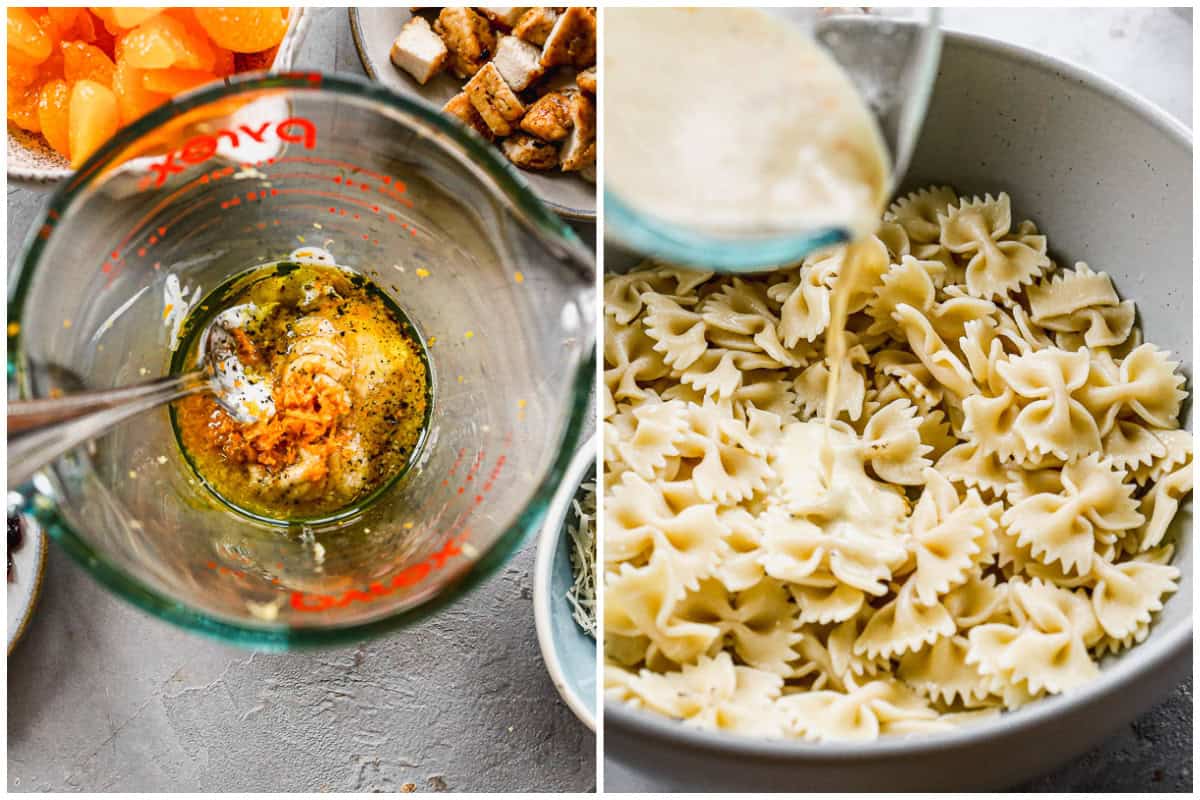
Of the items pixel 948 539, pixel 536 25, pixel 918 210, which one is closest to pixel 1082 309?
pixel 918 210

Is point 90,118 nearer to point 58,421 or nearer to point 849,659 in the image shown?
point 58,421

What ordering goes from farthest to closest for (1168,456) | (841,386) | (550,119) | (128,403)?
(550,119) → (841,386) → (1168,456) → (128,403)

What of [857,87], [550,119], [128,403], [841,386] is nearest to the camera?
[857,87]

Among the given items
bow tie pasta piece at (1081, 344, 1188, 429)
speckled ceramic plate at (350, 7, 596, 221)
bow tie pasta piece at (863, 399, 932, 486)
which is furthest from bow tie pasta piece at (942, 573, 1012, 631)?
speckled ceramic plate at (350, 7, 596, 221)

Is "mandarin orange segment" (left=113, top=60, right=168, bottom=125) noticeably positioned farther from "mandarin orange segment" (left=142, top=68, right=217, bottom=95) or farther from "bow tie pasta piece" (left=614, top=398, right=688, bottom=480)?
"bow tie pasta piece" (left=614, top=398, right=688, bottom=480)

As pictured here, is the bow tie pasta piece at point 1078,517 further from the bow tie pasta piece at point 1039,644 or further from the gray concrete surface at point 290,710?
the gray concrete surface at point 290,710

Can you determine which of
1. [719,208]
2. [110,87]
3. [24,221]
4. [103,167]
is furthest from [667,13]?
[24,221]
